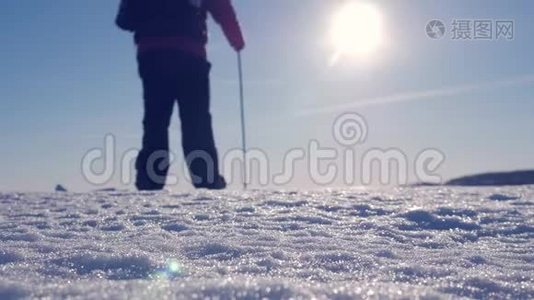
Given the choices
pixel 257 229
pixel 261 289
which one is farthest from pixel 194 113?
pixel 261 289

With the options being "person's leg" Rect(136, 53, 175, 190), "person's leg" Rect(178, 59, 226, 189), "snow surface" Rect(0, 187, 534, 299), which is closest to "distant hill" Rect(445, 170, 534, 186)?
"person's leg" Rect(178, 59, 226, 189)

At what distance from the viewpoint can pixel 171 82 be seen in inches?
258

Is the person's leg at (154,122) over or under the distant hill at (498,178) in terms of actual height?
over

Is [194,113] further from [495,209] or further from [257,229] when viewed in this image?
[257,229]

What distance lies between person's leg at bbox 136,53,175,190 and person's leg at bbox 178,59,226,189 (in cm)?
16

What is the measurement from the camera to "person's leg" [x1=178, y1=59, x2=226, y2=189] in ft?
21.6

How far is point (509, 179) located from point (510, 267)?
8.50 meters

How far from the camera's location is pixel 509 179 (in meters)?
10.3

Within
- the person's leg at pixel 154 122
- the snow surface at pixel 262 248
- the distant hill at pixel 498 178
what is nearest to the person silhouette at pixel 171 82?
the person's leg at pixel 154 122

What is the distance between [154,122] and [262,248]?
425cm

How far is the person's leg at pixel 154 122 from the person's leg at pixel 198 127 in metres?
0.16

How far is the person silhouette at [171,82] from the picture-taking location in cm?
642

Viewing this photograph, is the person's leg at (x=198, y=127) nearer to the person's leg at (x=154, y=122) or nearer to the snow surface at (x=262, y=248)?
the person's leg at (x=154, y=122)

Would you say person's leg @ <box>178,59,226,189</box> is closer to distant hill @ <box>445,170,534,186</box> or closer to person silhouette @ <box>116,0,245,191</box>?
person silhouette @ <box>116,0,245,191</box>
